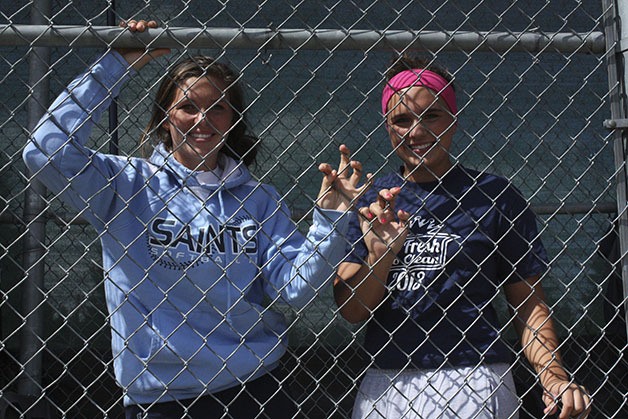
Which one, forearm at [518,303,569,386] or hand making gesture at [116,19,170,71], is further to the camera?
forearm at [518,303,569,386]

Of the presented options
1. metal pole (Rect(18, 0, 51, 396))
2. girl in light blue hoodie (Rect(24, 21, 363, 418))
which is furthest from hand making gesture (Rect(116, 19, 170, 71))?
metal pole (Rect(18, 0, 51, 396))

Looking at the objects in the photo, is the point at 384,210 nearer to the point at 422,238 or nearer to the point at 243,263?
the point at 422,238

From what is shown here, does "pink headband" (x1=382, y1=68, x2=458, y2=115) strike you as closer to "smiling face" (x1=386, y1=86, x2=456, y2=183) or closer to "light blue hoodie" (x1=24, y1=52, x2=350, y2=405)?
"smiling face" (x1=386, y1=86, x2=456, y2=183)

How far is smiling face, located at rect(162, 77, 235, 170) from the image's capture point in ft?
8.08

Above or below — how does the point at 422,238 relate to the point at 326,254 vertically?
below

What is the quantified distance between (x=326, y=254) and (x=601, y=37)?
1158mm

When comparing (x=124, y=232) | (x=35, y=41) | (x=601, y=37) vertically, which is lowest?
(x=601, y=37)

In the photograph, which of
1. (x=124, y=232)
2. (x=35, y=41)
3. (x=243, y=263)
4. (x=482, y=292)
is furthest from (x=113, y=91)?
(x=482, y=292)

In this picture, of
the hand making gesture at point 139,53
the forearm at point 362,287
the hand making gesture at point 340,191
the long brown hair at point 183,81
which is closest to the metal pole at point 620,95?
the forearm at point 362,287

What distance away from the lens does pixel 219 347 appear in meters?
2.33

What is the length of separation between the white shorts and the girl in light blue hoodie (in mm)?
308

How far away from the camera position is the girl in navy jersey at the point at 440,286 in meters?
2.41

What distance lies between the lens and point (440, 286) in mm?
2467

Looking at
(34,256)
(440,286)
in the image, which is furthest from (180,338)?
(34,256)
